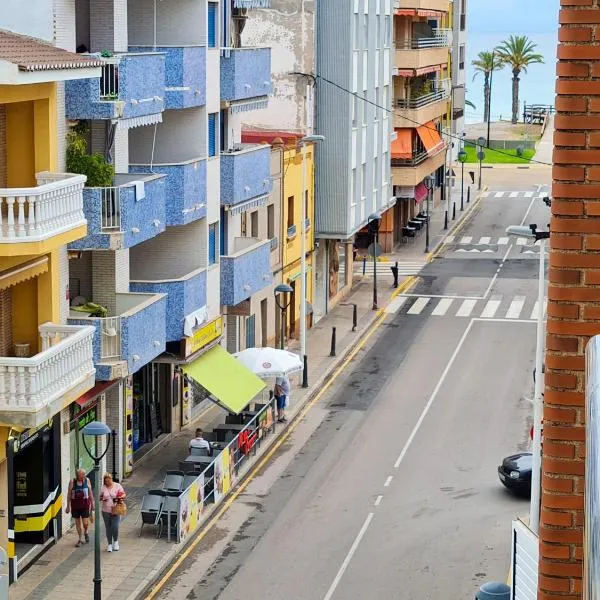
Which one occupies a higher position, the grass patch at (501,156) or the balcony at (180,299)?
the balcony at (180,299)

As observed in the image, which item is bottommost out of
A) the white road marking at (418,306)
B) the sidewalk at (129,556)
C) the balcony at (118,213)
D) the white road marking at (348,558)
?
the white road marking at (348,558)

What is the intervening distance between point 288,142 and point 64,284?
79.9 ft

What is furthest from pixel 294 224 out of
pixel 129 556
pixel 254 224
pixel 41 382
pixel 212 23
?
pixel 41 382

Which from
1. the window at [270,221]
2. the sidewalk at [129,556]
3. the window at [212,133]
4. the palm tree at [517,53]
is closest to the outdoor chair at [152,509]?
the sidewalk at [129,556]

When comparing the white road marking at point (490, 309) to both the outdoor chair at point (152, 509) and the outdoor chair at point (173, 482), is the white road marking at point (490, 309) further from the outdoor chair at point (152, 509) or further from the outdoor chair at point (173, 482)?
the outdoor chair at point (152, 509)

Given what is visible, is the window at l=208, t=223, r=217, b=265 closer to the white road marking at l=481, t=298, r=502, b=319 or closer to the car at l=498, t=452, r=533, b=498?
the car at l=498, t=452, r=533, b=498

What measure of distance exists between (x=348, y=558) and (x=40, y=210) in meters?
9.93

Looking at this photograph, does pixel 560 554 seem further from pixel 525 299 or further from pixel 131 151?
pixel 525 299

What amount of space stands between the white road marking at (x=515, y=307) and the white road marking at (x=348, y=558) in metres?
28.6

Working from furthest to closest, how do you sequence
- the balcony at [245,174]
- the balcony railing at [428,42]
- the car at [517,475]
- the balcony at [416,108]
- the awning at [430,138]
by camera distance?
the awning at [430,138] → the balcony railing at [428,42] → the balcony at [416,108] → the balcony at [245,174] → the car at [517,475]

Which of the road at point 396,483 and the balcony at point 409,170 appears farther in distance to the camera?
the balcony at point 409,170

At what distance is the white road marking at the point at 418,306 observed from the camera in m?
62.7

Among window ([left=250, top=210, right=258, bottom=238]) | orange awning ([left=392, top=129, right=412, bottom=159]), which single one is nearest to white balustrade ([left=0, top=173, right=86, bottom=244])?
window ([left=250, top=210, right=258, bottom=238])

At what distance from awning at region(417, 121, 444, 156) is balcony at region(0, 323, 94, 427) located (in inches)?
2096
